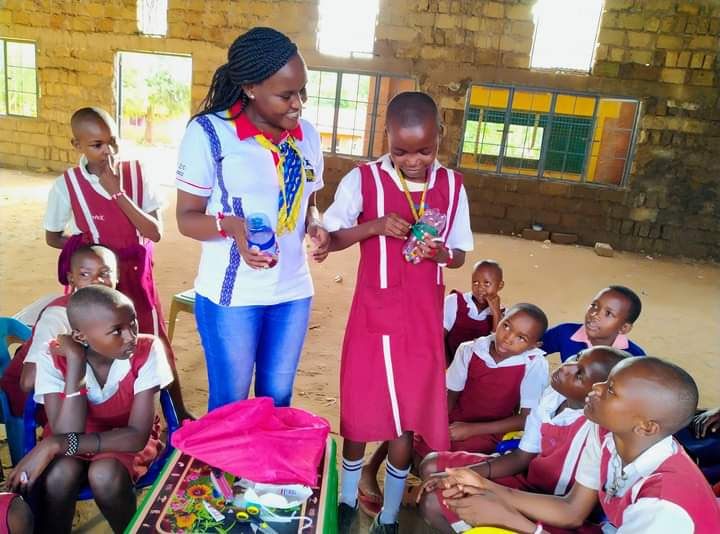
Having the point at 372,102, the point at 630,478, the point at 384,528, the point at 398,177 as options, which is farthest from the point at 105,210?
the point at 372,102

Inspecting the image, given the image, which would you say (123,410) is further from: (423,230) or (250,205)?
(423,230)

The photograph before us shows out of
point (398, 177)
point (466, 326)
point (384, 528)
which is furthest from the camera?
point (466, 326)

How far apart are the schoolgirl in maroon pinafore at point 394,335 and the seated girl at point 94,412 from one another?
2.30 feet

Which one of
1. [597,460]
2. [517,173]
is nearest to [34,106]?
[517,173]

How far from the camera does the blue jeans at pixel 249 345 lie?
175 cm

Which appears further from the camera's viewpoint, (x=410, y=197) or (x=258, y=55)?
(x=410, y=197)

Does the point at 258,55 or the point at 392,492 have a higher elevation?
the point at 258,55

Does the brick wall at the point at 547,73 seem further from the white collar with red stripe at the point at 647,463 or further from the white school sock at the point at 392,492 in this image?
the white collar with red stripe at the point at 647,463

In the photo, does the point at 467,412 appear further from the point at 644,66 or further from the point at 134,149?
the point at 134,149

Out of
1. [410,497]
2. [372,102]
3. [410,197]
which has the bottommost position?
[410,497]

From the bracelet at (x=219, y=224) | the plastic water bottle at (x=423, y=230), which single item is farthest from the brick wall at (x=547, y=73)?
the bracelet at (x=219, y=224)

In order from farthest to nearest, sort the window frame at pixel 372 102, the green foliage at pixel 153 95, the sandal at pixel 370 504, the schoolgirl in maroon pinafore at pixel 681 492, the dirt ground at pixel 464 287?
1. the green foliage at pixel 153 95
2. the window frame at pixel 372 102
3. the dirt ground at pixel 464 287
4. the sandal at pixel 370 504
5. the schoolgirl in maroon pinafore at pixel 681 492

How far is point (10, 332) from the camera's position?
2293 millimetres

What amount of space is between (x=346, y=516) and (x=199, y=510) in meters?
0.81
